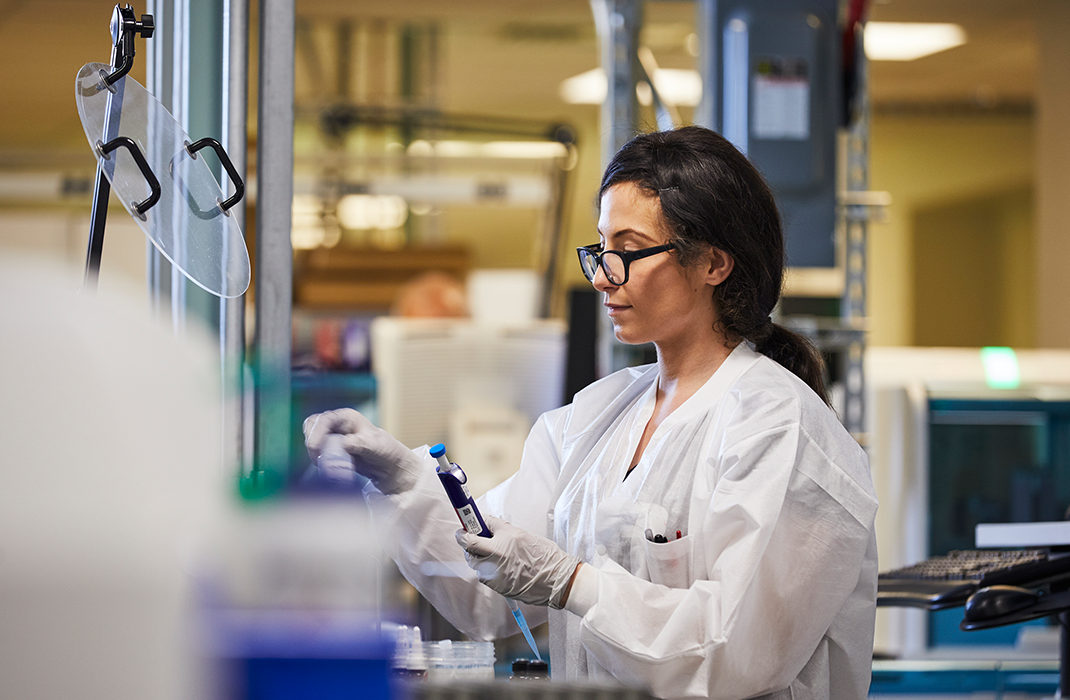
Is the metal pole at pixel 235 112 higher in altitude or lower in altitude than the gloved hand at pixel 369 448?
higher

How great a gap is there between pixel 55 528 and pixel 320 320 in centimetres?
436

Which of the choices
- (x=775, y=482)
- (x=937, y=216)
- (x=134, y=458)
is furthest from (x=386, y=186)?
(x=937, y=216)

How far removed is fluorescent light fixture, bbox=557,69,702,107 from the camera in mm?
6508

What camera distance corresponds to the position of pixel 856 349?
2.57 meters

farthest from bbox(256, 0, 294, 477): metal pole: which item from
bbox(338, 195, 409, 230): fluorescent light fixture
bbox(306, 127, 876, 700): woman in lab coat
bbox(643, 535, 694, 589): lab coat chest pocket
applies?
bbox(338, 195, 409, 230): fluorescent light fixture

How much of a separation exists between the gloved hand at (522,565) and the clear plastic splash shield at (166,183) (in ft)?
1.34

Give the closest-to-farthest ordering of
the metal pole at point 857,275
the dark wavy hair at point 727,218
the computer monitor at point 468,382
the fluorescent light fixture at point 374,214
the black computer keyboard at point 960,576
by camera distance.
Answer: the dark wavy hair at point 727,218 → the black computer keyboard at point 960,576 → the metal pole at point 857,275 → the computer monitor at point 468,382 → the fluorescent light fixture at point 374,214

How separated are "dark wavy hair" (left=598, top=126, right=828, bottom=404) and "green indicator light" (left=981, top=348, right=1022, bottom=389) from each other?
1.51 meters

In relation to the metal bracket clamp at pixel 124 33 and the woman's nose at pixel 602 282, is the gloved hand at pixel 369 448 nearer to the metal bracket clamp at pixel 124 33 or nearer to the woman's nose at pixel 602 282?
the woman's nose at pixel 602 282

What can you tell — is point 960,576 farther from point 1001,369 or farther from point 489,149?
point 489,149

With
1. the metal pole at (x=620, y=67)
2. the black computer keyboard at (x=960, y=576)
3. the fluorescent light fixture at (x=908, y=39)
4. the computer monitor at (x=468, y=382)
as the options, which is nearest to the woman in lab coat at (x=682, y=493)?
the black computer keyboard at (x=960, y=576)

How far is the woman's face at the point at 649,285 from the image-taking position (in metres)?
1.29

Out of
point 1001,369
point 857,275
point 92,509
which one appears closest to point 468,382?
point 857,275

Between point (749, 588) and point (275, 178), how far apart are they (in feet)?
2.56
